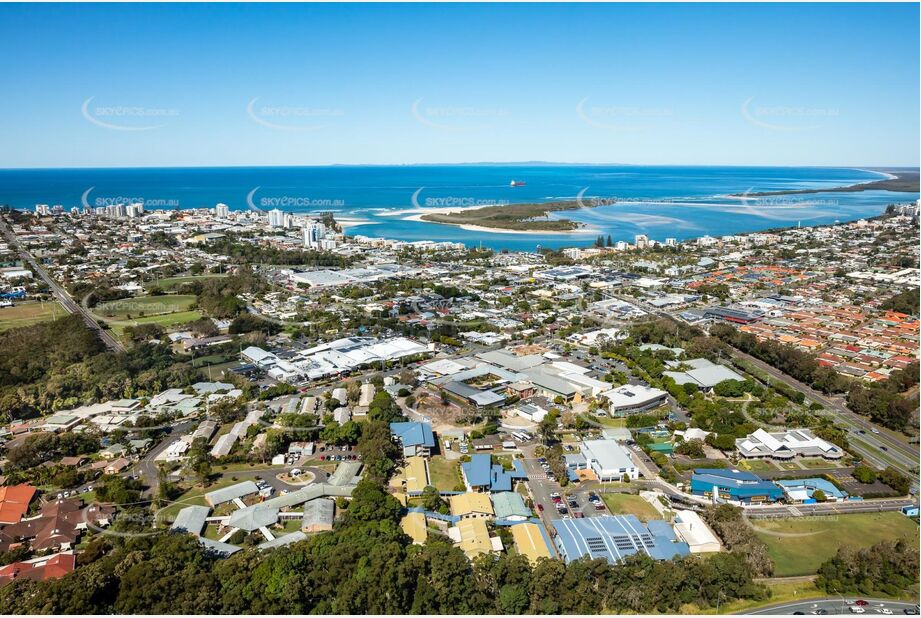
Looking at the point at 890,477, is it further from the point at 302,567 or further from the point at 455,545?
the point at 302,567

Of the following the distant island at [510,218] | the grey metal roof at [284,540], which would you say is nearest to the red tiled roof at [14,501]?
the grey metal roof at [284,540]

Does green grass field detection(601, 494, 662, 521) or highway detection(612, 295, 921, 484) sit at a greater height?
highway detection(612, 295, 921, 484)

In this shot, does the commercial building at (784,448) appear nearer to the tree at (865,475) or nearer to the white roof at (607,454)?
the tree at (865,475)

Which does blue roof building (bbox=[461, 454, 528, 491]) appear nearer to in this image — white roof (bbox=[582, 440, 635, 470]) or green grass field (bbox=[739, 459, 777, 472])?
white roof (bbox=[582, 440, 635, 470])

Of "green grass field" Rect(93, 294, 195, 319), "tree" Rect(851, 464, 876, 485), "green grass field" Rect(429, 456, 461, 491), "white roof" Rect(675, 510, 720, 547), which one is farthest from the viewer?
"green grass field" Rect(93, 294, 195, 319)

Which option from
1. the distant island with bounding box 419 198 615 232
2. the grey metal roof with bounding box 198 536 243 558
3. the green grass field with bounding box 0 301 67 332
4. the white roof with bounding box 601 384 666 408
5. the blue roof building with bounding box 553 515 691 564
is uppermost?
the distant island with bounding box 419 198 615 232

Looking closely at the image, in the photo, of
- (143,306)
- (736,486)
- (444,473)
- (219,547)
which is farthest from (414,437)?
(143,306)

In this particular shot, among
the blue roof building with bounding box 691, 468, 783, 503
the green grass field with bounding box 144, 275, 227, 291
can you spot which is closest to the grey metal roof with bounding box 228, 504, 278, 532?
the blue roof building with bounding box 691, 468, 783, 503
